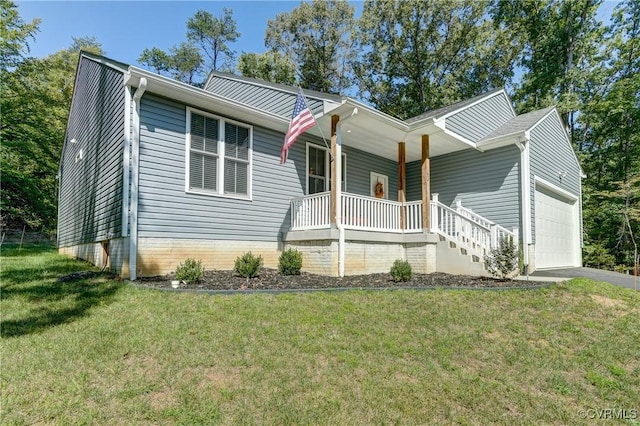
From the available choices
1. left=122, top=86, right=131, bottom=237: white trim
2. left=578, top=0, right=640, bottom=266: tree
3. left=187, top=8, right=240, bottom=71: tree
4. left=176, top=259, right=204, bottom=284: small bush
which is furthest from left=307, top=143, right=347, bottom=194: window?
left=187, top=8, right=240, bottom=71: tree

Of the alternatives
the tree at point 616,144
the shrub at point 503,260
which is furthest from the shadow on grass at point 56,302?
the tree at point 616,144

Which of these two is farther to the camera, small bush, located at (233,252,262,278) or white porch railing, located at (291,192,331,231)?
white porch railing, located at (291,192,331,231)

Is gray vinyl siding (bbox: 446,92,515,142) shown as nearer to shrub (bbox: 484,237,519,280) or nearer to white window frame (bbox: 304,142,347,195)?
white window frame (bbox: 304,142,347,195)

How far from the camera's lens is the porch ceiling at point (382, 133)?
825 cm

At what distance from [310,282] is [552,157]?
9.47 m

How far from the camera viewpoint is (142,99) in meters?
7.07

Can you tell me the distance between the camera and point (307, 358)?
3695 millimetres

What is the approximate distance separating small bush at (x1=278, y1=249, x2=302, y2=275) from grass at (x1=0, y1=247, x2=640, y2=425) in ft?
6.65

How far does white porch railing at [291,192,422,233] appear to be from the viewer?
27.5 feet

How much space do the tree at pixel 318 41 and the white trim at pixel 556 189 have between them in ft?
55.9

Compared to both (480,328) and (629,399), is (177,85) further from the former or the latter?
(629,399)

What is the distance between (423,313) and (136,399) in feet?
12.5

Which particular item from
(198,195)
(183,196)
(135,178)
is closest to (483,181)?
(198,195)

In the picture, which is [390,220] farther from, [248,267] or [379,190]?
[248,267]
